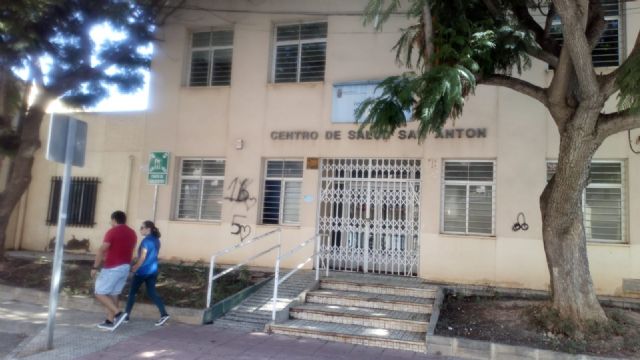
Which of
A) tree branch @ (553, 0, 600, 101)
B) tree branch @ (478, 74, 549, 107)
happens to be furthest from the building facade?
tree branch @ (553, 0, 600, 101)

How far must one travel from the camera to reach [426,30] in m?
6.97

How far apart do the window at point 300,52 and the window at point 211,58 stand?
1.31 meters

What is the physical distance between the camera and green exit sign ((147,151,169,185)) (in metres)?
10.9

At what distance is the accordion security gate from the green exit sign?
3.51 m

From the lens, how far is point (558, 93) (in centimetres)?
693

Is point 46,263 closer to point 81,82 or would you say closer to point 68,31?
point 81,82

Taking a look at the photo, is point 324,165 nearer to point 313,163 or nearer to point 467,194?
point 313,163

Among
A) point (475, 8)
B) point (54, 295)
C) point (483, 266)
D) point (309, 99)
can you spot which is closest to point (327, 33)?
point (309, 99)

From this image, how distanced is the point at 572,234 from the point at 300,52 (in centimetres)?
714

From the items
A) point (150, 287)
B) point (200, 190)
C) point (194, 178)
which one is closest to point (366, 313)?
point (150, 287)

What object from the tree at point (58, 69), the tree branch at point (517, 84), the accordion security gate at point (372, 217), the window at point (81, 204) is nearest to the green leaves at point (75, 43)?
the tree at point (58, 69)

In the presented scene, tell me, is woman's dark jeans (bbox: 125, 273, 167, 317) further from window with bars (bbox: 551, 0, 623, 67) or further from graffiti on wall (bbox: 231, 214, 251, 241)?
window with bars (bbox: 551, 0, 623, 67)

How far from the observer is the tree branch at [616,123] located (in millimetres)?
6488

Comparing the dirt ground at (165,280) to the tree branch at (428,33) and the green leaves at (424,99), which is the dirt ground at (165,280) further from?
the tree branch at (428,33)
